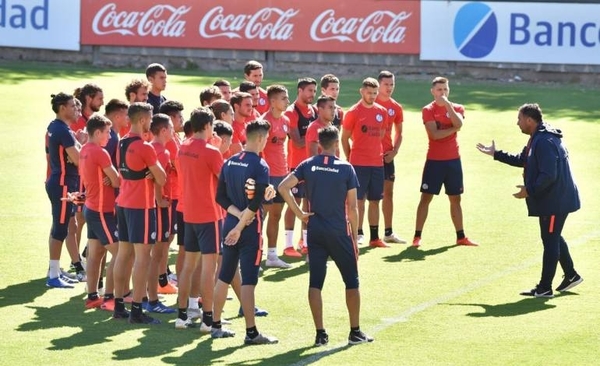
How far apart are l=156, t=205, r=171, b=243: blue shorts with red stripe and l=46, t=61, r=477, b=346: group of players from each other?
0.04 ft

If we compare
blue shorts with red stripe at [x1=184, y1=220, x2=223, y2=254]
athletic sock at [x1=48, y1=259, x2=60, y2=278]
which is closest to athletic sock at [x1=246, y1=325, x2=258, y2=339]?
blue shorts with red stripe at [x1=184, y1=220, x2=223, y2=254]

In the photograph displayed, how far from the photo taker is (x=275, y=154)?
610 inches

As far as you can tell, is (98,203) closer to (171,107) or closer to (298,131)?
(171,107)

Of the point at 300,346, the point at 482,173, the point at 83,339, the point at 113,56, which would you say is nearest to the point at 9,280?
the point at 83,339

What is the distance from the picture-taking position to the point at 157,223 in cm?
1288

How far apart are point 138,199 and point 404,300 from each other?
3120mm

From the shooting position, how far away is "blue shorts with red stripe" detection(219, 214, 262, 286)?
37.7ft

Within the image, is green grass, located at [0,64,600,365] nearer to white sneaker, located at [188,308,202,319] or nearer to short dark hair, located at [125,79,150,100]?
white sneaker, located at [188,308,202,319]

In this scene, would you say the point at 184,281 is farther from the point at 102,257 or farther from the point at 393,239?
the point at 393,239

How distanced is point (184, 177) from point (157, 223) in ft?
3.80

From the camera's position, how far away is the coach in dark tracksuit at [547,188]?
13.6 metres

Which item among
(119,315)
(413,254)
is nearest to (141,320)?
(119,315)

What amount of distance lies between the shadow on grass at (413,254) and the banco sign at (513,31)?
1401 centimetres

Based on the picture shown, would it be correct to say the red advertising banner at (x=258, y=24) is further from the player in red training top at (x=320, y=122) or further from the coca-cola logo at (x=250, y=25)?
the player in red training top at (x=320, y=122)
